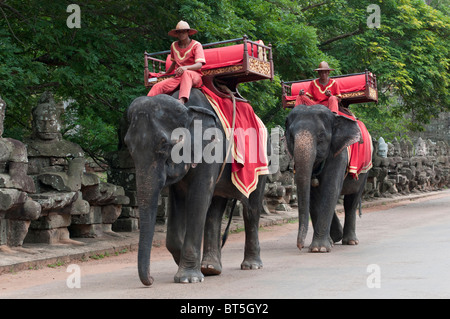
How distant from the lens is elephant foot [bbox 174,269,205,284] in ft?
25.6

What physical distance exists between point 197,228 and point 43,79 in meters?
7.09

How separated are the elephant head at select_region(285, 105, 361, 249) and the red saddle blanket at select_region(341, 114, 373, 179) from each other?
0.56 meters

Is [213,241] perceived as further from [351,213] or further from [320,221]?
[351,213]

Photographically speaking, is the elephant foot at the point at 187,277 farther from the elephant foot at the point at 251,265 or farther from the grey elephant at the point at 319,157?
the grey elephant at the point at 319,157

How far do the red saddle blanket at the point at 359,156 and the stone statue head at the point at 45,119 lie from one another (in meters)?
4.74

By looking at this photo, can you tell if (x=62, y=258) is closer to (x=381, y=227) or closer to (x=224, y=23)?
(x=224, y=23)

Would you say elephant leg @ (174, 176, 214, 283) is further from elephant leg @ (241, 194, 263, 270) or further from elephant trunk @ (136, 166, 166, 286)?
elephant leg @ (241, 194, 263, 270)

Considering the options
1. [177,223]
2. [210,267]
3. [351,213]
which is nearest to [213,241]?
[210,267]

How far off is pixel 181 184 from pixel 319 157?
381 cm

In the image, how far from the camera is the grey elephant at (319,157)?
36.3ft

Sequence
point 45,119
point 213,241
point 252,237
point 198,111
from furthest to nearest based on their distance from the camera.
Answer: point 45,119 < point 252,237 < point 213,241 < point 198,111

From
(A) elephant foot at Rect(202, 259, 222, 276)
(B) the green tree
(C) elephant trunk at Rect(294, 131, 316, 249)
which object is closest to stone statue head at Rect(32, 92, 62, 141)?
(C) elephant trunk at Rect(294, 131, 316, 249)

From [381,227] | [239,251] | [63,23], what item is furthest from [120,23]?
[381,227]

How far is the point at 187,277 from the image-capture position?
7.84m
